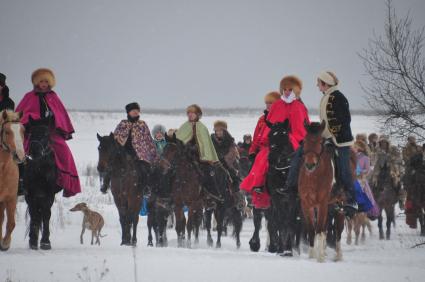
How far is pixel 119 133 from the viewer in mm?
15148

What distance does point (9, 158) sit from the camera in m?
11.0

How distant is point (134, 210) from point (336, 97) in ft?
15.8

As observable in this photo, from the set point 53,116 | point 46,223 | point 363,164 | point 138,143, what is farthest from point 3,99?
point 363,164

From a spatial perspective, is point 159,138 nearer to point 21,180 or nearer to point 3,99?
point 3,99

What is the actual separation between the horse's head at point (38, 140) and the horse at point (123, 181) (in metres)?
2.41

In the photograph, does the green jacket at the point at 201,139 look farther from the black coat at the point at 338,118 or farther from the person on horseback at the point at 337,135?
the black coat at the point at 338,118

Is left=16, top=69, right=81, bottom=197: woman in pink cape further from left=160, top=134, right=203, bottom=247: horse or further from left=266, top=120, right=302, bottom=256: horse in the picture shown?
left=160, top=134, right=203, bottom=247: horse

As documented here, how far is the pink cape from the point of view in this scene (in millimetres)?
12125

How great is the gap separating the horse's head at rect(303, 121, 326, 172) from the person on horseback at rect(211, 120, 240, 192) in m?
7.26

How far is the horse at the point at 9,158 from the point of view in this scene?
10.9 meters

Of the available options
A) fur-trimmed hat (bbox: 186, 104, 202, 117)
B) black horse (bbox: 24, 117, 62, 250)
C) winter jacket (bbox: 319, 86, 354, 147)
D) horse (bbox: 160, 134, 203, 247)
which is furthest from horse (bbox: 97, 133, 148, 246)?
winter jacket (bbox: 319, 86, 354, 147)

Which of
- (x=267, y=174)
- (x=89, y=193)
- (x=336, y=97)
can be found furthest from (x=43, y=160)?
(x=89, y=193)

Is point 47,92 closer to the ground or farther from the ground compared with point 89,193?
farther from the ground

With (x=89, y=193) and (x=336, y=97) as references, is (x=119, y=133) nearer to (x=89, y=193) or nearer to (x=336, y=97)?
(x=336, y=97)
